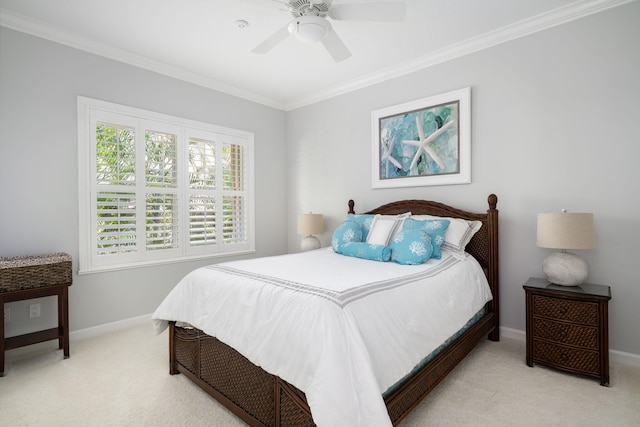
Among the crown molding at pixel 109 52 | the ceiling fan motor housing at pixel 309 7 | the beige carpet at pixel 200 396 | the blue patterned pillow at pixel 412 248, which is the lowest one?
the beige carpet at pixel 200 396

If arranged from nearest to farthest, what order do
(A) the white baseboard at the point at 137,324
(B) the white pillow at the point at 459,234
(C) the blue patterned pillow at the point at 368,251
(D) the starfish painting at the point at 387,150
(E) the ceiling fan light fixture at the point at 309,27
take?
(E) the ceiling fan light fixture at the point at 309,27 → (A) the white baseboard at the point at 137,324 → (C) the blue patterned pillow at the point at 368,251 → (B) the white pillow at the point at 459,234 → (D) the starfish painting at the point at 387,150

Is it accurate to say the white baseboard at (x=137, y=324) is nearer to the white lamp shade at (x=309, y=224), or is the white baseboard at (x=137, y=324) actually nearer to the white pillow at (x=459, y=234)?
the white pillow at (x=459, y=234)

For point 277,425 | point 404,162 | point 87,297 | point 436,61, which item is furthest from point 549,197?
point 87,297

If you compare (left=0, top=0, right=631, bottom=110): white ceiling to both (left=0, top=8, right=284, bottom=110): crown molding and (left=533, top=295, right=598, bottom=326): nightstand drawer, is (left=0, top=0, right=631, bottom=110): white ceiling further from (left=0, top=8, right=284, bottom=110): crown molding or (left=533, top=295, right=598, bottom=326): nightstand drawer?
(left=533, top=295, right=598, bottom=326): nightstand drawer

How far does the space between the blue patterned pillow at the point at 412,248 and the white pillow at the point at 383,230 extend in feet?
0.83

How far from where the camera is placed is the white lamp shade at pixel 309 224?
13.5ft

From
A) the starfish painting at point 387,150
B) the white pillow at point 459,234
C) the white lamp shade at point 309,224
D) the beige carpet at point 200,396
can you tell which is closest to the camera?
the beige carpet at point 200,396

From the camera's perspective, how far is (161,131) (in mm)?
3568

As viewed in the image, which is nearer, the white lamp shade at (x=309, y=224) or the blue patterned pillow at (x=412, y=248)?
the blue patterned pillow at (x=412, y=248)

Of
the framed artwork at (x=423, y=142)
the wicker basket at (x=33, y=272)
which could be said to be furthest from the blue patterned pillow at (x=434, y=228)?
the wicker basket at (x=33, y=272)

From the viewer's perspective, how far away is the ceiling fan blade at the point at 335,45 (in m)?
2.33

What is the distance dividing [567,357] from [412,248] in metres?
1.29

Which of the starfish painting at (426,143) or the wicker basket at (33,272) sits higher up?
the starfish painting at (426,143)

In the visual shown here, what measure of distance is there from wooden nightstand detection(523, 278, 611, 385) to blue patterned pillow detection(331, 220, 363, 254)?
146 cm
